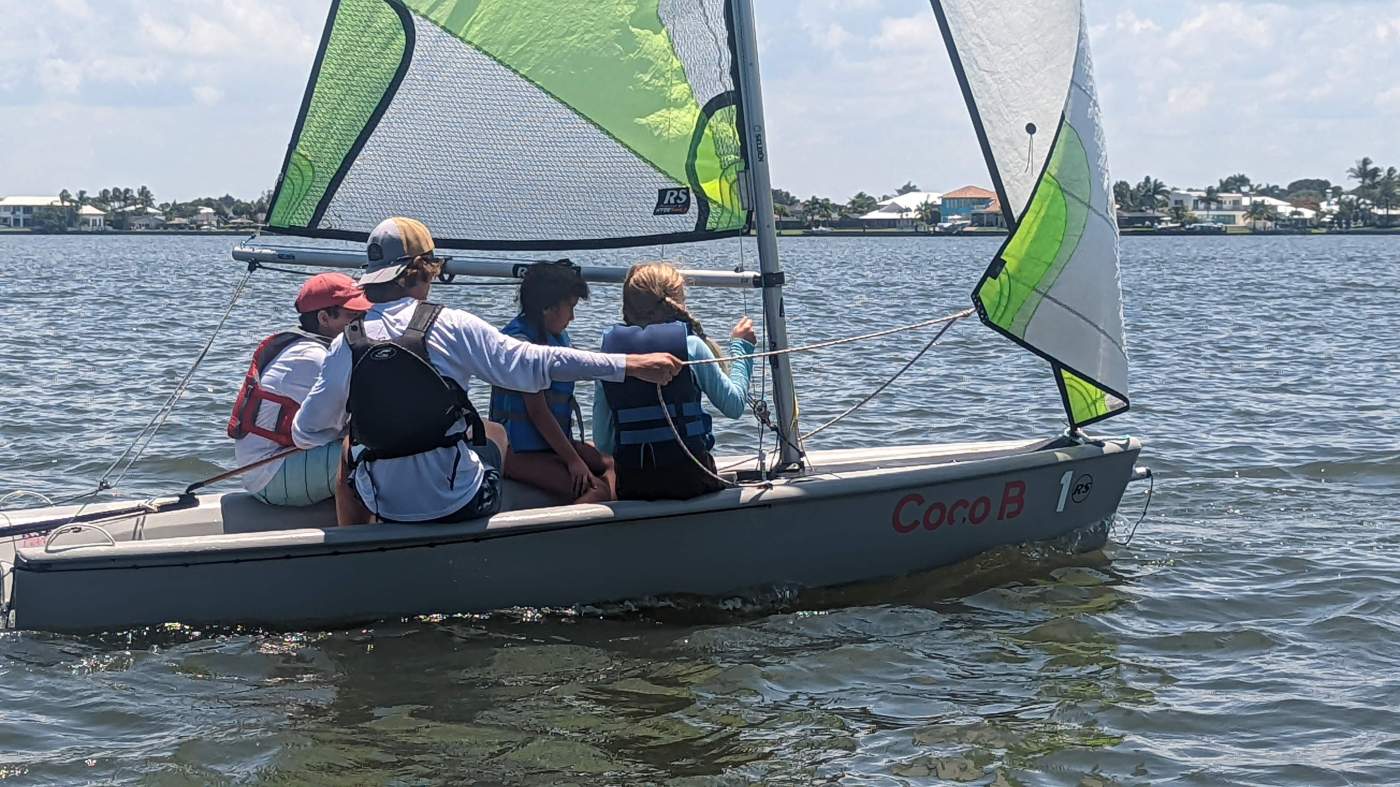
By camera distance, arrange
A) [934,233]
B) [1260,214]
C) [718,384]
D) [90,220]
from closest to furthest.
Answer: [718,384] < [934,233] < [1260,214] < [90,220]

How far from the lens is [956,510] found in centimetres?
630

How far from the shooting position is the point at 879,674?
554 cm

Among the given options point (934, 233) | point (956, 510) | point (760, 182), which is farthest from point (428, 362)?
point (934, 233)

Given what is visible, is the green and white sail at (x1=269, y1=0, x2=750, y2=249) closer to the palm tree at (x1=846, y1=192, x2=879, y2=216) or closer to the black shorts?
the black shorts

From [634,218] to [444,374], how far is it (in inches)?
55.2

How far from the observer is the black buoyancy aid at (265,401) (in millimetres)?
5590

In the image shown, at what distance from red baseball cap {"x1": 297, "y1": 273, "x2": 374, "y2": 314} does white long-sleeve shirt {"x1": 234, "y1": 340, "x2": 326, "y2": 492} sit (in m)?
0.14

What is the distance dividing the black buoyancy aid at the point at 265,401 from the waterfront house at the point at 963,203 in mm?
116978

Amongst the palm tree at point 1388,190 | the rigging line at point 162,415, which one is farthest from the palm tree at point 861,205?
the rigging line at point 162,415

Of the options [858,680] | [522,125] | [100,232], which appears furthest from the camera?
[100,232]

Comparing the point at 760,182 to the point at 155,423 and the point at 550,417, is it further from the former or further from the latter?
the point at 155,423

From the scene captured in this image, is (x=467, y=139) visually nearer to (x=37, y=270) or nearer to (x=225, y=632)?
(x=225, y=632)

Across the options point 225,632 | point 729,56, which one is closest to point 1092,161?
point 729,56

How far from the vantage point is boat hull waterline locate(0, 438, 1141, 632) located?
5.38 m
